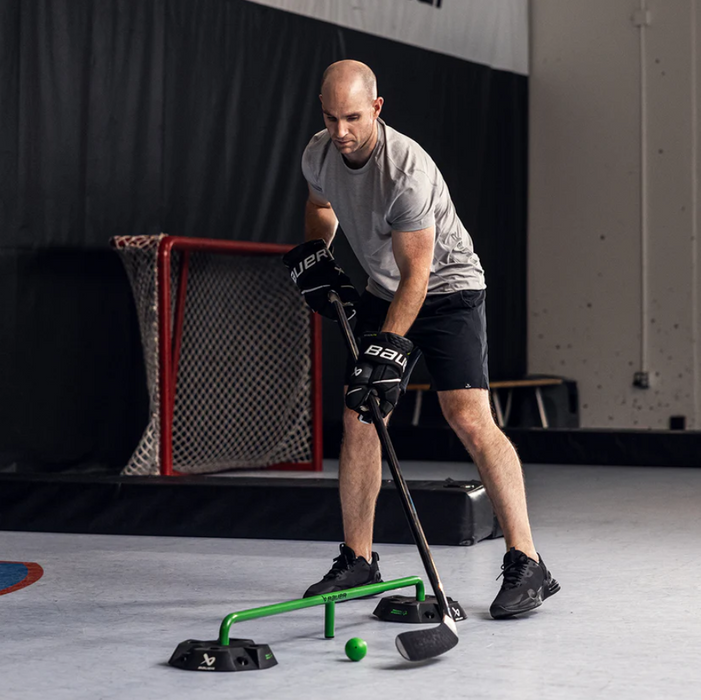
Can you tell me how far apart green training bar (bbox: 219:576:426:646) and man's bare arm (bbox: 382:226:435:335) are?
58cm

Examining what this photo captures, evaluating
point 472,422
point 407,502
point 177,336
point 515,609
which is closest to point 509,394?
point 177,336

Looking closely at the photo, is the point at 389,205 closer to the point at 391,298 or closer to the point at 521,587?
the point at 391,298

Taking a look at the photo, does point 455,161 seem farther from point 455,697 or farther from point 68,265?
point 455,697

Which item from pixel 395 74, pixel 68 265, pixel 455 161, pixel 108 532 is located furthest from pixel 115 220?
pixel 455 161

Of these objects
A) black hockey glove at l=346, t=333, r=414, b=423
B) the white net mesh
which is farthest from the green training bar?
the white net mesh

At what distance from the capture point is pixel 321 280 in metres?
3.09

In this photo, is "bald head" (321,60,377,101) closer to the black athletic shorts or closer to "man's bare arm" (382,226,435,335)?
"man's bare arm" (382,226,435,335)

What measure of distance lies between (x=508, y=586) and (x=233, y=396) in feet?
12.0

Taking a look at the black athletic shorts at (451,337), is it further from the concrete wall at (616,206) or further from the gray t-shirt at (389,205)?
the concrete wall at (616,206)

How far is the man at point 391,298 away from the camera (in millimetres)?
2857

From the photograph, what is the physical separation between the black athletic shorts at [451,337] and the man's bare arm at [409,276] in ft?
0.66

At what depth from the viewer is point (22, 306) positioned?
225 inches

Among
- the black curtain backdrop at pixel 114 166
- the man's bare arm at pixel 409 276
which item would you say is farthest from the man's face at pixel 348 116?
the black curtain backdrop at pixel 114 166

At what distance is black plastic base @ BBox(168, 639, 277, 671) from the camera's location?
2.42m
